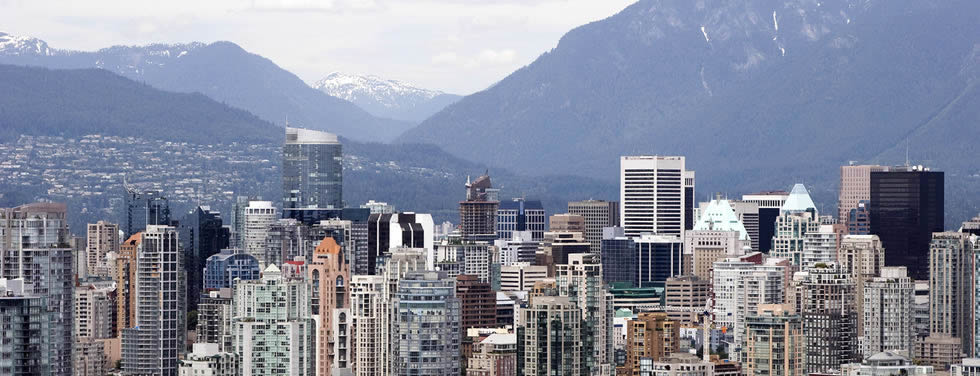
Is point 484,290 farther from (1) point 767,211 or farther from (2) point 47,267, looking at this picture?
(1) point 767,211

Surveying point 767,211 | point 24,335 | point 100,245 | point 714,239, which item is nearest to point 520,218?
point 714,239

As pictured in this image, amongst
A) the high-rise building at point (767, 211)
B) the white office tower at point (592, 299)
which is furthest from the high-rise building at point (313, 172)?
the white office tower at point (592, 299)

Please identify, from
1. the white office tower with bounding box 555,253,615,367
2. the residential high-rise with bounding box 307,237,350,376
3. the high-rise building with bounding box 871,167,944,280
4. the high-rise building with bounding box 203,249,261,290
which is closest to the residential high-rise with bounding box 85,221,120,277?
the high-rise building with bounding box 203,249,261,290

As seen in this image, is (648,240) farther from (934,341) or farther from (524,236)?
(934,341)

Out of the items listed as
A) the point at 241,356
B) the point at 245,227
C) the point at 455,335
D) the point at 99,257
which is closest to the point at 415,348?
the point at 455,335

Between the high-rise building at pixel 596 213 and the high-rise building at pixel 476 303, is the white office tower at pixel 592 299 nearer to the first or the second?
the high-rise building at pixel 476 303

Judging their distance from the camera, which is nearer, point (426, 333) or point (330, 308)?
point (426, 333)

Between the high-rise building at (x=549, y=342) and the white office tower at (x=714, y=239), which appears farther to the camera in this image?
the white office tower at (x=714, y=239)
